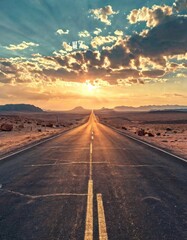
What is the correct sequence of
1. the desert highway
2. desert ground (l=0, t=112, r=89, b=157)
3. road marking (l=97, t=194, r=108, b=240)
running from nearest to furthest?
road marking (l=97, t=194, r=108, b=240) → the desert highway → desert ground (l=0, t=112, r=89, b=157)

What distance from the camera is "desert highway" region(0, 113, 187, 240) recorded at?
5.29 m

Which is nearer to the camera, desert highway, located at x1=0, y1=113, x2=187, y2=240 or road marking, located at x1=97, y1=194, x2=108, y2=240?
road marking, located at x1=97, y1=194, x2=108, y2=240

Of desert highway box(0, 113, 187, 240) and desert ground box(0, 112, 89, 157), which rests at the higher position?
desert highway box(0, 113, 187, 240)

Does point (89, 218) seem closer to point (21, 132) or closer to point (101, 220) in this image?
point (101, 220)

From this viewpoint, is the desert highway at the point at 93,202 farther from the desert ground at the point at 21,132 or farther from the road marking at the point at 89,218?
the desert ground at the point at 21,132

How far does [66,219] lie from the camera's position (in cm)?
590

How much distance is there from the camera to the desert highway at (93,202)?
17.4ft

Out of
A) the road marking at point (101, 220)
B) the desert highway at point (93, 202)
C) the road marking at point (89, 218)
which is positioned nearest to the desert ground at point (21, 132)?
the desert highway at point (93, 202)

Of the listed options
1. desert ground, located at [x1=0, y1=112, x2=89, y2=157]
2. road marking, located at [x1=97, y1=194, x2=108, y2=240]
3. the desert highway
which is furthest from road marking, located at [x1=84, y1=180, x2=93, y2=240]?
desert ground, located at [x1=0, y1=112, x2=89, y2=157]

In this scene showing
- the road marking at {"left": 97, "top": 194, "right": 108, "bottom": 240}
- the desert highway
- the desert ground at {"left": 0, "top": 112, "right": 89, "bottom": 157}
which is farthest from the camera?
the desert ground at {"left": 0, "top": 112, "right": 89, "bottom": 157}

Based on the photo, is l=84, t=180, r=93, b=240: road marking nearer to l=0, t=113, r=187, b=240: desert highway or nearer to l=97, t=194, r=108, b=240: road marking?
l=0, t=113, r=187, b=240: desert highway

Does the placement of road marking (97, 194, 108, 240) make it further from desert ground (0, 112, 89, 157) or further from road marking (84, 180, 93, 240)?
desert ground (0, 112, 89, 157)

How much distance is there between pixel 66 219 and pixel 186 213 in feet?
8.43

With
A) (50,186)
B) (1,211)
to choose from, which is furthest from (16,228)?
(50,186)
